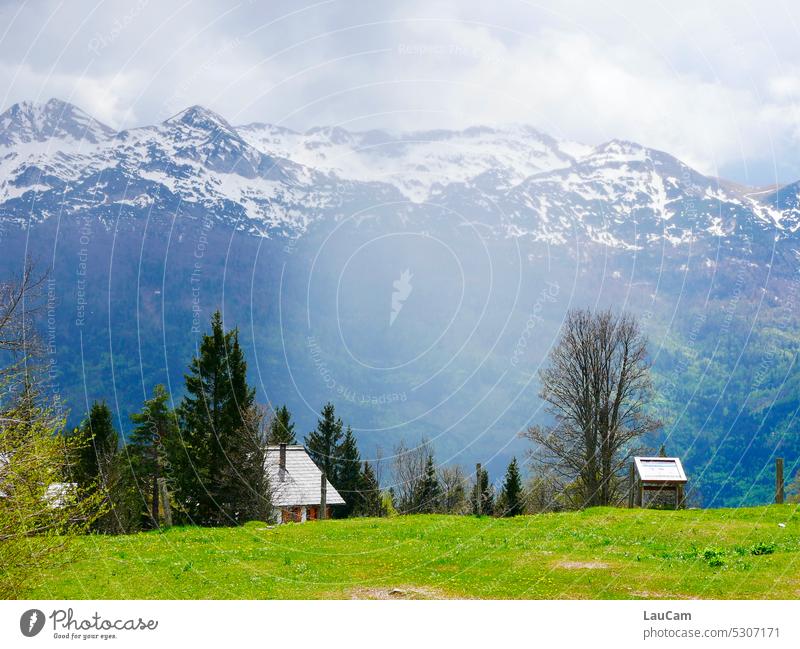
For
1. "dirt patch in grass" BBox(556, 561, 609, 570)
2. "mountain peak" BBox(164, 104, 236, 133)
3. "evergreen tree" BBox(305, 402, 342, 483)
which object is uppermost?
"mountain peak" BBox(164, 104, 236, 133)

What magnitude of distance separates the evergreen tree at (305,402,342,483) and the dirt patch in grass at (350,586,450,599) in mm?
69661

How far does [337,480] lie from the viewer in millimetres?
89750

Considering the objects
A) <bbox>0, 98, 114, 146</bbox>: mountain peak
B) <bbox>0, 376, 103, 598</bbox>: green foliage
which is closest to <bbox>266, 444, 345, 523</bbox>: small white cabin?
<bbox>0, 376, 103, 598</bbox>: green foliage

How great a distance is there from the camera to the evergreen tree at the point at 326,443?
292 ft

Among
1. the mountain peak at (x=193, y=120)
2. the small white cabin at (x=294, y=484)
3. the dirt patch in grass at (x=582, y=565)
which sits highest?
the mountain peak at (x=193, y=120)

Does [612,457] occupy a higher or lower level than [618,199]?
lower

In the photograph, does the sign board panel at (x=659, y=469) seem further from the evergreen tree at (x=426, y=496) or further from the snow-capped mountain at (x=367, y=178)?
the snow-capped mountain at (x=367, y=178)

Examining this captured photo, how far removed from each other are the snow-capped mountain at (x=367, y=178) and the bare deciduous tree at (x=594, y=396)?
25678mm

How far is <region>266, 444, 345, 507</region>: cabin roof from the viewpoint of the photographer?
2234 inches

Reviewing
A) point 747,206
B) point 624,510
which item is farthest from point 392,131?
point 747,206

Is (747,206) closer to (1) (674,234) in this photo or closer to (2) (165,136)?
(1) (674,234)

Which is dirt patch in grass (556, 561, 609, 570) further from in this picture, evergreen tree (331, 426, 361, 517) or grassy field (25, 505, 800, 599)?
evergreen tree (331, 426, 361, 517)

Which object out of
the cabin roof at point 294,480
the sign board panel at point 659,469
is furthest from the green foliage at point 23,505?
the cabin roof at point 294,480

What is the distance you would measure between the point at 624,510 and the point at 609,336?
11812mm
